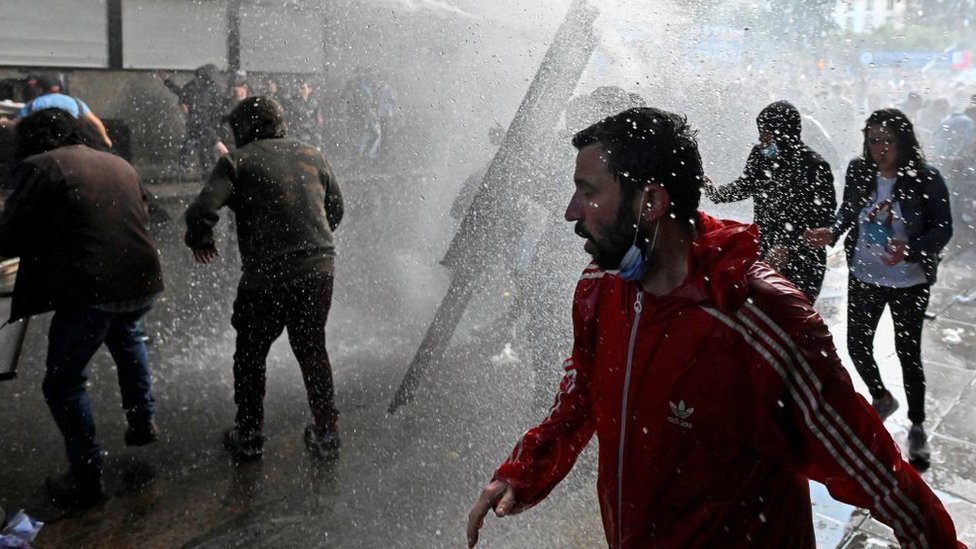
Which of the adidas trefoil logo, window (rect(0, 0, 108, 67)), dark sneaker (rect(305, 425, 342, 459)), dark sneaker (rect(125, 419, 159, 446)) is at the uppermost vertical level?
the adidas trefoil logo

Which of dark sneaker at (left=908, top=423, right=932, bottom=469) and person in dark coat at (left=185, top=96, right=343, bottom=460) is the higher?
person in dark coat at (left=185, top=96, right=343, bottom=460)

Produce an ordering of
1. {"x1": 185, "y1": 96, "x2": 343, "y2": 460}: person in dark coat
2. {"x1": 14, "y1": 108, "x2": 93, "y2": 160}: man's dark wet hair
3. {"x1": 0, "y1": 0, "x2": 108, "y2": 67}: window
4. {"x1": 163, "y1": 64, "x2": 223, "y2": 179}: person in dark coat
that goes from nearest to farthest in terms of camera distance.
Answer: {"x1": 14, "y1": 108, "x2": 93, "y2": 160}: man's dark wet hair → {"x1": 185, "y1": 96, "x2": 343, "y2": 460}: person in dark coat → {"x1": 163, "y1": 64, "x2": 223, "y2": 179}: person in dark coat → {"x1": 0, "y1": 0, "x2": 108, "y2": 67}: window

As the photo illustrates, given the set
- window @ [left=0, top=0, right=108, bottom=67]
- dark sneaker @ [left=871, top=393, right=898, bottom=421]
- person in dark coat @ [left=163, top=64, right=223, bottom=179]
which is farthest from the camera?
window @ [left=0, top=0, right=108, bottom=67]

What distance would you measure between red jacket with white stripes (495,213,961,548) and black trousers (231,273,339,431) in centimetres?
259

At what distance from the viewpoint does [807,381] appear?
1568 mm

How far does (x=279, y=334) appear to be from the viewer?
4180 mm

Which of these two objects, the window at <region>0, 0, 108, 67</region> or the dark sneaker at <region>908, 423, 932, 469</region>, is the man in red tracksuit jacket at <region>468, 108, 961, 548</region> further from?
the window at <region>0, 0, 108, 67</region>

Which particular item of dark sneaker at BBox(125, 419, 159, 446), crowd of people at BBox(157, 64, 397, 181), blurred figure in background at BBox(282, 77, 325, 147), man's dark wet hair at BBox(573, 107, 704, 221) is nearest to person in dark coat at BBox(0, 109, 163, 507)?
dark sneaker at BBox(125, 419, 159, 446)

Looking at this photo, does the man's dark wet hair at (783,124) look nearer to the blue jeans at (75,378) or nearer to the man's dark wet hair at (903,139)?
the man's dark wet hair at (903,139)

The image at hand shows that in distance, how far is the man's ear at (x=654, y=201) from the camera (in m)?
1.71

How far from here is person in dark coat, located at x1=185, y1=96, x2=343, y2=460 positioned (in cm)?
402

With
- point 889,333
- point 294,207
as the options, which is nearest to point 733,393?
point 294,207

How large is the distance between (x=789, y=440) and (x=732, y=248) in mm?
390

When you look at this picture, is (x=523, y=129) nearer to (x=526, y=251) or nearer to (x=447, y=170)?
(x=526, y=251)
